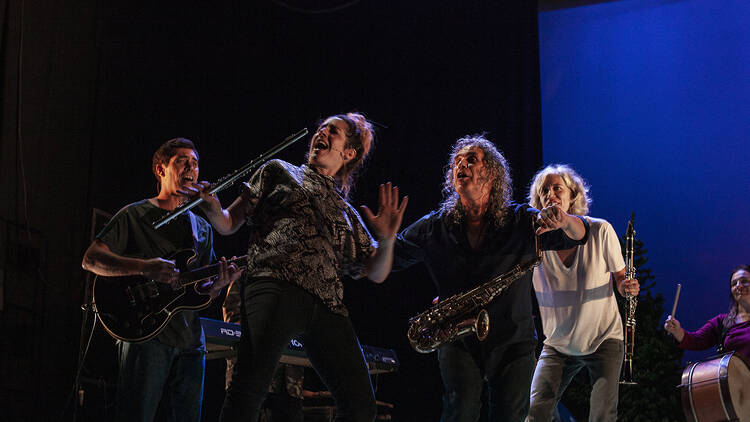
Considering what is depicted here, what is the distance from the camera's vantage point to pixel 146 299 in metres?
3.63

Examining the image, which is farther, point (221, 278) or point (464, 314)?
point (221, 278)

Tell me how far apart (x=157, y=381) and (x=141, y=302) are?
45 cm

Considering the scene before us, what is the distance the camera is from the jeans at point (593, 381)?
4.12 metres

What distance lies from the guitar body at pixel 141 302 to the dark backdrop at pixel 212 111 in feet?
2.83

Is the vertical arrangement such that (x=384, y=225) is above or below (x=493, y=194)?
below

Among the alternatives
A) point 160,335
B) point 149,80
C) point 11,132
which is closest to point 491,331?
point 160,335

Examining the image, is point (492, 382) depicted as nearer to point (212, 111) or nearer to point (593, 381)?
point (593, 381)

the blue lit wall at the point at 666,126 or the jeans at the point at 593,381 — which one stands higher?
the blue lit wall at the point at 666,126

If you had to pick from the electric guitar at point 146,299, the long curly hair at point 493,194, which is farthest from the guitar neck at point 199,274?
the long curly hair at point 493,194

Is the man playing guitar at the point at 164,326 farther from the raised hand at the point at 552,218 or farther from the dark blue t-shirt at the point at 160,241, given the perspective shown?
the raised hand at the point at 552,218

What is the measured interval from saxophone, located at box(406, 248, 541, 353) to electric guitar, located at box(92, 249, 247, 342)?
118 cm

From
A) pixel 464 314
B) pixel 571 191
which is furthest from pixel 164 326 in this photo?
pixel 571 191

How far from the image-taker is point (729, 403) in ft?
18.3

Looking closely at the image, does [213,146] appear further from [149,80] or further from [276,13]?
[276,13]
